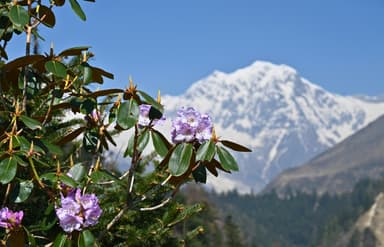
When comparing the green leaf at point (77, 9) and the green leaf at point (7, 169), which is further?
the green leaf at point (77, 9)

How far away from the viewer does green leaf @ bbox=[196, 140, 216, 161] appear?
2541 millimetres

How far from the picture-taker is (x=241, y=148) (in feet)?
8.70

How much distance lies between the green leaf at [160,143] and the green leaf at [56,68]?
49 centimetres

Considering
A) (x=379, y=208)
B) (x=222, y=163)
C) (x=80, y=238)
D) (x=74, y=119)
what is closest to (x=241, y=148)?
(x=222, y=163)

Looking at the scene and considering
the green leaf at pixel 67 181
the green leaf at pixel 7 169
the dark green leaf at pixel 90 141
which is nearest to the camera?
the green leaf at pixel 7 169

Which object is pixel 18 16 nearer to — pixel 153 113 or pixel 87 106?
pixel 87 106

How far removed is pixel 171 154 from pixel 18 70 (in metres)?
1.01

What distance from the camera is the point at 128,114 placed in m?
2.68

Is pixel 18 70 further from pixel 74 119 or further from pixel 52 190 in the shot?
pixel 74 119

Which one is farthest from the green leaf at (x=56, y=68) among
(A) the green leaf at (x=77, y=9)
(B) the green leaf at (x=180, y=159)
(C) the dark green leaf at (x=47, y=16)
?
(B) the green leaf at (x=180, y=159)

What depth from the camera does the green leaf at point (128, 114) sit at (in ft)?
8.70

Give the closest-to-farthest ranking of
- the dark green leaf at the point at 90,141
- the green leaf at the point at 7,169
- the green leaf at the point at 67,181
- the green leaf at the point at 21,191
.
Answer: the green leaf at the point at 7,169 < the green leaf at the point at 67,181 < the green leaf at the point at 21,191 < the dark green leaf at the point at 90,141

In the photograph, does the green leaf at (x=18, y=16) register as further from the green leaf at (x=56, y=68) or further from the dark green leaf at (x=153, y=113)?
the dark green leaf at (x=153, y=113)

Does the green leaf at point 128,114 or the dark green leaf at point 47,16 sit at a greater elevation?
the dark green leaf at point 47,16
